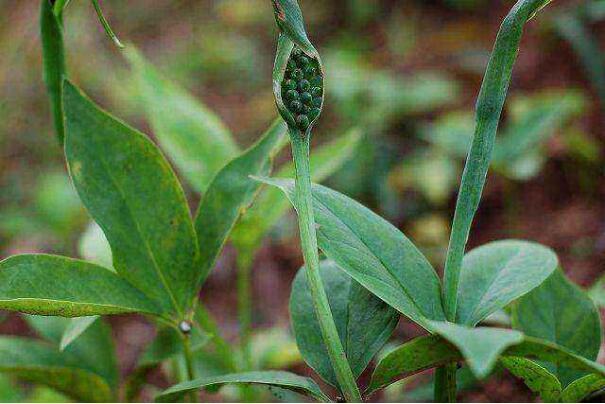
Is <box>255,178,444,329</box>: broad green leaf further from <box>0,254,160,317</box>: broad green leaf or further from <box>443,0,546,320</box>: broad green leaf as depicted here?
<box>0,254,160,317</box>: broad green leaf

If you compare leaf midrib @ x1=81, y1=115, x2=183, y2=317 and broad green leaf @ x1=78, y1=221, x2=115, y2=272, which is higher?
broad green leaf @ x1=78, y1=221, x2=115, y2=272

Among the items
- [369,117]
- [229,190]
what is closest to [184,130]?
[229,190]

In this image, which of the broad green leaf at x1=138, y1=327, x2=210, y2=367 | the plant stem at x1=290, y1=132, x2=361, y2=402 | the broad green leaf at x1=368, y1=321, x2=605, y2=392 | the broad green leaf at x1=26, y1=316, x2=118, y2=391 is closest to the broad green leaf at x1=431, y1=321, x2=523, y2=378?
the broad green leaf at x1=368, y1=321, x2=605, y2=392

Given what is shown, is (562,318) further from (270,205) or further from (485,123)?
(270,205)

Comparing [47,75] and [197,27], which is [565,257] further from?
[197,27]

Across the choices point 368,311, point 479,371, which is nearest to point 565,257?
point 368,311

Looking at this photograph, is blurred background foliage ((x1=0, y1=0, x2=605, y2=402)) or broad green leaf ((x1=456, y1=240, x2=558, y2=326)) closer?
broad green leaf ((x1=456, y1=240, x2=558, y2=326))

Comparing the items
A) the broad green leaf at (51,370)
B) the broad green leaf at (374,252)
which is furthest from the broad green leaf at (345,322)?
the broad green leaf at (51,370)
